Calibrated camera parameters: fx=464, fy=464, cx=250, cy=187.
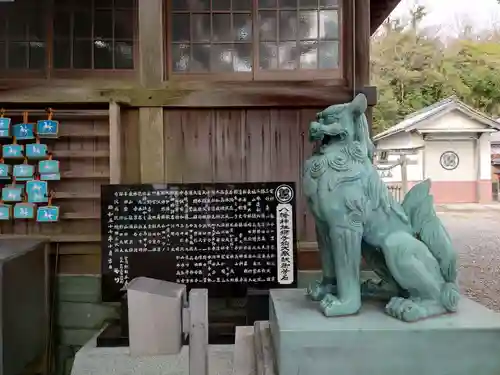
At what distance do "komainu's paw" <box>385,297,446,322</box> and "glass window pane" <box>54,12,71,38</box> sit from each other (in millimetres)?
3828

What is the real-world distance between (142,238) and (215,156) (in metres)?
0.97

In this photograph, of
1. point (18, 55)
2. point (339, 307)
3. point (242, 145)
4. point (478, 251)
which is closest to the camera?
point (339, 307)

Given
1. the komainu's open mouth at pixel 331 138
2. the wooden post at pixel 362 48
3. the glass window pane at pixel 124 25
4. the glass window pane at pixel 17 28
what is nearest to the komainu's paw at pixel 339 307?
the komainu's open mouth at pixel 331 138

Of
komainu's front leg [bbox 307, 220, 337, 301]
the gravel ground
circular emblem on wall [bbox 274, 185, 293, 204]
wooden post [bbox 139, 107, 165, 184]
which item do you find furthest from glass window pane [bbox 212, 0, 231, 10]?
the gravel ground

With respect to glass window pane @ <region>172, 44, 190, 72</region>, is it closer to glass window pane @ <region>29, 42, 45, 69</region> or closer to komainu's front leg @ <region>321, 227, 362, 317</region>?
glass window pane @ <region>29, 42, 45, 69</region>

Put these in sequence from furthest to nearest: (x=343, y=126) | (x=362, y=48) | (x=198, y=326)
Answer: (x=362, y=48) < (x=343, y=126) < (x=198, y=326)

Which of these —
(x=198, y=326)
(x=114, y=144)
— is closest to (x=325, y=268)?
(x=198, y=326)

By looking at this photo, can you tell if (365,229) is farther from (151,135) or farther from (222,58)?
(222,58)

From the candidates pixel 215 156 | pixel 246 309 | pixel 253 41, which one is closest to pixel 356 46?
pixel 253 41

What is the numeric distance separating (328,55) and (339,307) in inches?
117

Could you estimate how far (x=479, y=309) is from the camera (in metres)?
2.00

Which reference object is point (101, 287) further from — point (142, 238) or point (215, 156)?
point (215, 156)

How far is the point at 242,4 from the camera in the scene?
4273mm

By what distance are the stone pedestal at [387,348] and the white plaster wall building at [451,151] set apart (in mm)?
17939
